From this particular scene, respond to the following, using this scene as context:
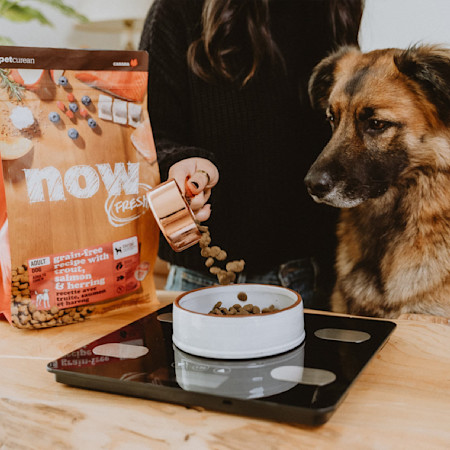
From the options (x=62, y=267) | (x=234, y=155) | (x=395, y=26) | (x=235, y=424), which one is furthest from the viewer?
(x=234, y=155)

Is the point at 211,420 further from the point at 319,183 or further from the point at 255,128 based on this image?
the point at 255,128

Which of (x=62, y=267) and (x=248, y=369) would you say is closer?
(x=248, y=369)

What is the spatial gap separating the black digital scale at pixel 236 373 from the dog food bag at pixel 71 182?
165mm

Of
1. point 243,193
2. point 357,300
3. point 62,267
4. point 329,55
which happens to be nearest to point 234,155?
point 243,193

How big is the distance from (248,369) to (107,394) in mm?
164

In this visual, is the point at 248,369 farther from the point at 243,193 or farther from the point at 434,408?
the point at 243,193

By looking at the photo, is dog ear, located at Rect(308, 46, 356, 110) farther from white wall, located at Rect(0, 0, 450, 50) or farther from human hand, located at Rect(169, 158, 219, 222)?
human hand, located at Rect(169, 158, 219, 222)

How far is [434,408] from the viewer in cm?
54

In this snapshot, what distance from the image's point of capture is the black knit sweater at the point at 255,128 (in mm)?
1231

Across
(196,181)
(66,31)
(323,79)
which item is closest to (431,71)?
(323,79)

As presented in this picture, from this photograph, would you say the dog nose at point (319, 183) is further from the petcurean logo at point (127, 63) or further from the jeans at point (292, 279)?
the petcurean logo at point (127, 63)

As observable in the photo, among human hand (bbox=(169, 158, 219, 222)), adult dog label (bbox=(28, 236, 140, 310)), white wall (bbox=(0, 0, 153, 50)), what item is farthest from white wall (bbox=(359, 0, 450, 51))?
white wall (bbox=(0, 0, 153, 50))

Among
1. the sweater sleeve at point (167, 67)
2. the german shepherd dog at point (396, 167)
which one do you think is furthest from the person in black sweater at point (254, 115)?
the german shepherd dog at point (396, 167)

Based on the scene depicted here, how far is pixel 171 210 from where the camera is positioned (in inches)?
29.5
